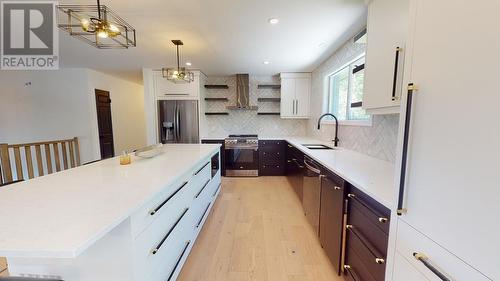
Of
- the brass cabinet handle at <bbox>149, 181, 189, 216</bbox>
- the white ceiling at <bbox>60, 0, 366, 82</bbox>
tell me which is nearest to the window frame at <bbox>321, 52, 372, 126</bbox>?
the white ceiling at <bbox>60, 0, 366, 82</bbox>

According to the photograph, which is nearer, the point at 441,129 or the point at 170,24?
the point at 441,129

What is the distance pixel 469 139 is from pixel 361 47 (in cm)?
223

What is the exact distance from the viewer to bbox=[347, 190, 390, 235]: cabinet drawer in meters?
1.05

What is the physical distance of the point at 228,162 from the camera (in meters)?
4.53

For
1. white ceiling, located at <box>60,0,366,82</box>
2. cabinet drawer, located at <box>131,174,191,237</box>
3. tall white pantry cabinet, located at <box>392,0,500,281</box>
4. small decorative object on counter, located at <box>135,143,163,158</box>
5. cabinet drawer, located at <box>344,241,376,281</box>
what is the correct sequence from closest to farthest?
tall white pantry cabinet, located at <box>392,0,500,281</box>
cabinet drawer, located at <box>131,174,191,237</box>
cabinet drawer, located at <box>344,241,376,281</box>
white ceiling, located at <box>60,0,366,82</box>
small decorative object on counter, located at <box>135,143,163,158</box>

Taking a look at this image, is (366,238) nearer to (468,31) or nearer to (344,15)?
(468,31)

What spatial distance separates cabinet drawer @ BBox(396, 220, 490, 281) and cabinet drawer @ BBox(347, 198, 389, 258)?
16 cm

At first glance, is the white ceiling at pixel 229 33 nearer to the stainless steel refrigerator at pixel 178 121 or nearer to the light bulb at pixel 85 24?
the light bulb at pixel 85 24

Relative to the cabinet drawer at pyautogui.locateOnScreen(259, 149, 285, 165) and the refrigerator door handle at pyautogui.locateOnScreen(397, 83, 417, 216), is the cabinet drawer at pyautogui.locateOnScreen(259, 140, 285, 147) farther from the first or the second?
the refrigerator door handle at pyautogui.locateOnScreen(397, 83, 417, 216)

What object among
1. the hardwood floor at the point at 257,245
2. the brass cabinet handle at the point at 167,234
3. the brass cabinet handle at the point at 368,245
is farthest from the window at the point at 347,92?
the brass cabinet handle at the point at 167,234

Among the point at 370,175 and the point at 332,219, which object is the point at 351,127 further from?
the point at 332,219

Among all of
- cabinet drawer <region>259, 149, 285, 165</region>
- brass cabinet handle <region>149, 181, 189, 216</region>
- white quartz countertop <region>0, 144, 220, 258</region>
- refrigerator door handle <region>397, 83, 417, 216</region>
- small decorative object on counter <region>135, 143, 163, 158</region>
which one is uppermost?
refrigerator door handle <region>397, 83, 417, 216</region>

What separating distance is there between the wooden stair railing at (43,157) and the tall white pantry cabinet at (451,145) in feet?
14.3

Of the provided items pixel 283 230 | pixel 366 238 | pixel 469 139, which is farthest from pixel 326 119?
pixel 469 139
